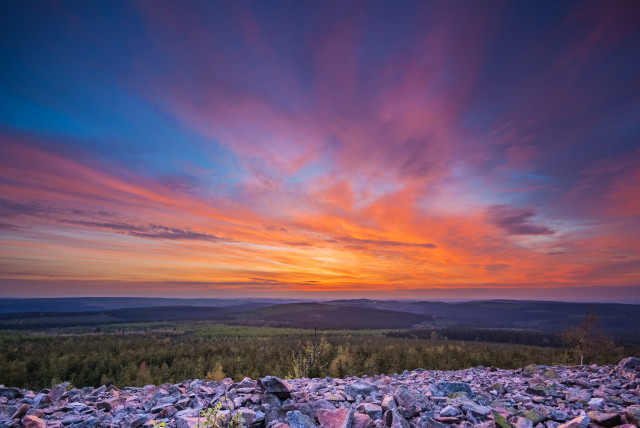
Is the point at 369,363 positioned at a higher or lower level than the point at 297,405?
lower

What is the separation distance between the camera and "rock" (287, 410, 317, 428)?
260 inches

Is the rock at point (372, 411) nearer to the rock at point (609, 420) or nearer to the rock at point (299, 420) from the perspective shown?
the rock at point (299, 420)

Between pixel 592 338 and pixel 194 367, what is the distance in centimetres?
3922

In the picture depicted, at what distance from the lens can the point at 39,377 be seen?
2583 centimetres

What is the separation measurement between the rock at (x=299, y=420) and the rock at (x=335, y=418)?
0.28 metres

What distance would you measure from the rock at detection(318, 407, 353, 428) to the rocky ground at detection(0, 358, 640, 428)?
1.0 inches

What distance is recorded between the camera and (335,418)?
22.5 feet

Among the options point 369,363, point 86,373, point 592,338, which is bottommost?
point 86,373

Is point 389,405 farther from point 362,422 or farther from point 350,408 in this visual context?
point 362,422

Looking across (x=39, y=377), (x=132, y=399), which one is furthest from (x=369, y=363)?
(x=39, y=377)

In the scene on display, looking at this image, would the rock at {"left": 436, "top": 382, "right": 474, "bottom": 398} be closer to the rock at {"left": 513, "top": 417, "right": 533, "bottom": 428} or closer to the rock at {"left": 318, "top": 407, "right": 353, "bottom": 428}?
the rock at {"left": 513, "top": 417, "right": 533, "bottom": 428}

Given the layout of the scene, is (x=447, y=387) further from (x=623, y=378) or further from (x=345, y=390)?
(x=623, y=378)

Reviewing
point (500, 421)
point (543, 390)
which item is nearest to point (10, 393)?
point (500, 421)

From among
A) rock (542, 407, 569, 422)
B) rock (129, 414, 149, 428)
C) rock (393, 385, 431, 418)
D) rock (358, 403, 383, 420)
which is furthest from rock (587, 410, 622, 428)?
rock (129, 414, 149, 428)
